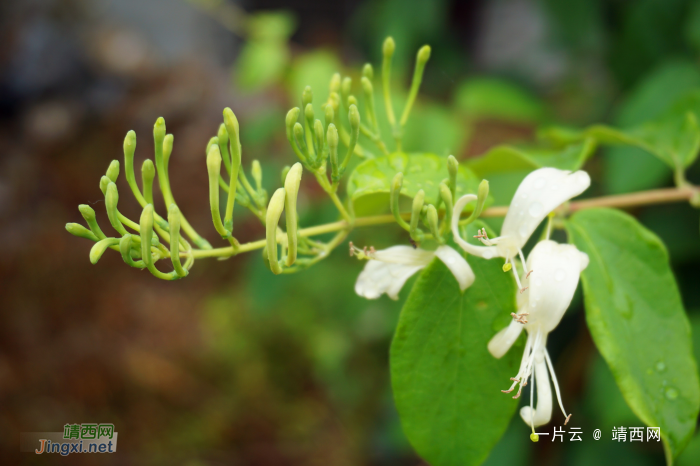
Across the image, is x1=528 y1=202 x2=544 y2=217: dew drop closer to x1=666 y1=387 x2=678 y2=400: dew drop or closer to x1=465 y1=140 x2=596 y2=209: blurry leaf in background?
x1=465 y1=140 x2=596 y2=209: blurry leaf in background

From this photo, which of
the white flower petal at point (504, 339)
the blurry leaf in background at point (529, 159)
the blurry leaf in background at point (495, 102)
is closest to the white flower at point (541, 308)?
the white flower petal at point (504, 339)

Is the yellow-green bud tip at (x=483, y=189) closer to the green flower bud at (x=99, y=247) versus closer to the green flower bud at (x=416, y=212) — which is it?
the green flower bud at (x=416, y=212)

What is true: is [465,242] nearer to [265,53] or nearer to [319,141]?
[319,141]

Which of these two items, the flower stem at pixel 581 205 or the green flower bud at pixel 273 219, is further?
the flower stem at pixel 581 205

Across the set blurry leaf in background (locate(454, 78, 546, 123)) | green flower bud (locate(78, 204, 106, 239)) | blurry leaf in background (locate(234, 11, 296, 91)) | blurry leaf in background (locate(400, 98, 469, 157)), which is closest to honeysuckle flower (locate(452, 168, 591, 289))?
green flower bud (locate(78, 204, 106, 239))

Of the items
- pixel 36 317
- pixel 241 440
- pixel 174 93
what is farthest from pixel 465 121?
pixel 174 93

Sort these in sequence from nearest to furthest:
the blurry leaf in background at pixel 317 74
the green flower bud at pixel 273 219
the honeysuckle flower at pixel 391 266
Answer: the green flower bud at pixel 273 219 → the honeysuckle flower at pixel 391 266 → the blurry leaf in background at pixel 317 74

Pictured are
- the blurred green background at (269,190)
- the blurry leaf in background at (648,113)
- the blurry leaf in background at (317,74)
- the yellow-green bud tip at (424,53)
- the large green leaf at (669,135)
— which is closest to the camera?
the yellow-green bud tip at (424,53)
